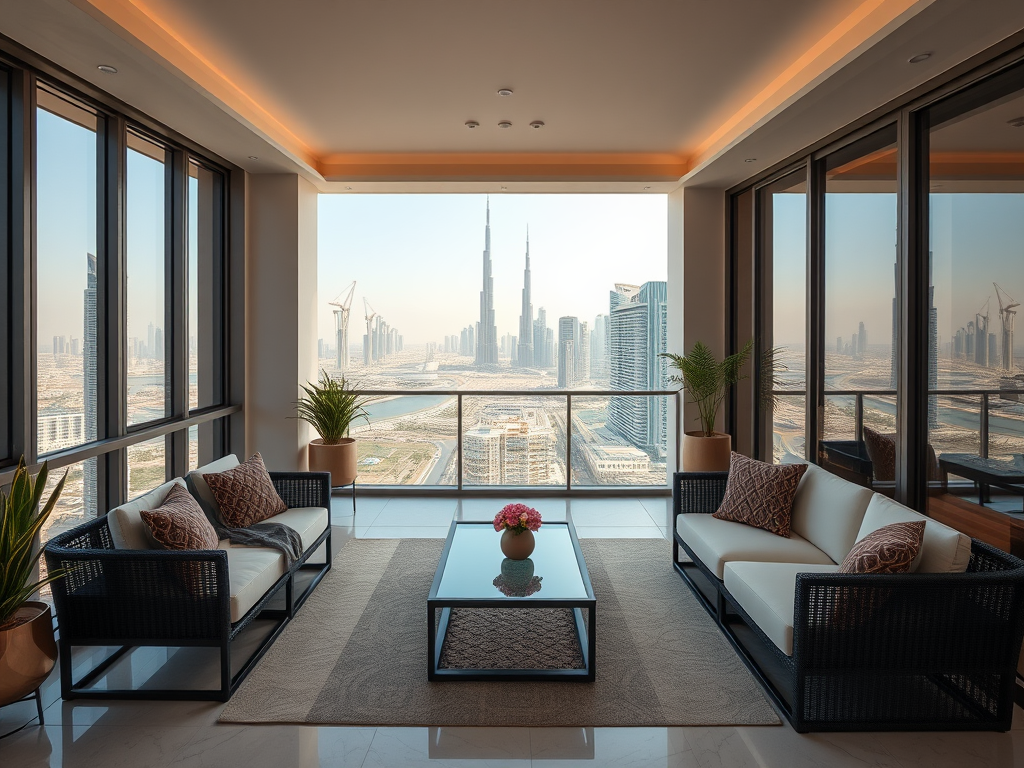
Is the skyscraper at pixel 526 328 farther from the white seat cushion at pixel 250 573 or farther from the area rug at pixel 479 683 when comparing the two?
the white seat cushion at pixel 250 573

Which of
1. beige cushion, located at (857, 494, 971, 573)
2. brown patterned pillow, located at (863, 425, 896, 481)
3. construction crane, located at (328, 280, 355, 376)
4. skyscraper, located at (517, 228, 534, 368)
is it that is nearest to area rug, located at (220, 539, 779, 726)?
beige cushion, located at (857, 494, 971, 573)

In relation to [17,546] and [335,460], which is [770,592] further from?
[335,460]

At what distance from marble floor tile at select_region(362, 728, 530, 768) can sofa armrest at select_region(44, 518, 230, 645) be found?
0.81m

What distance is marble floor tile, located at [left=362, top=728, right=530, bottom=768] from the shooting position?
7.22 ft

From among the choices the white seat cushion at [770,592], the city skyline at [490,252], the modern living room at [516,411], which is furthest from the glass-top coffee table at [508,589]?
the city skyline at [490,252]

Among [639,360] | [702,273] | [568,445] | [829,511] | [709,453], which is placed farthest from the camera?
[639,360]

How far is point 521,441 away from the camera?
6148 millimetres

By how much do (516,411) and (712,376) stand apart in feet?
6.06

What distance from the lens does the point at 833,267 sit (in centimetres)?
417

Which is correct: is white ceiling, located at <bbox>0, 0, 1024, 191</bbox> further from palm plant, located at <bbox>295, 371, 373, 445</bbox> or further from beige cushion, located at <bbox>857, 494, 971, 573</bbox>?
beige cushion, located at <bbox>857, 494, 971, 573</bbox>

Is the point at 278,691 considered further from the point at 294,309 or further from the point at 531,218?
the point at 531,218

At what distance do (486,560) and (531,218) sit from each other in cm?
440

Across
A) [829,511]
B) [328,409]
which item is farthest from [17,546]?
[829,511]

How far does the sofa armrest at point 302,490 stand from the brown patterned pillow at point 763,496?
2.41 meters
